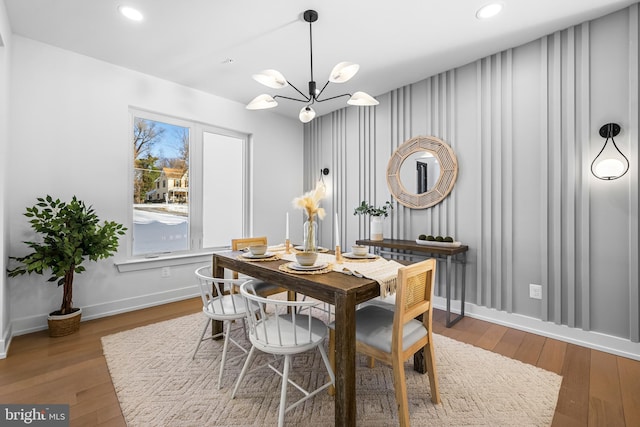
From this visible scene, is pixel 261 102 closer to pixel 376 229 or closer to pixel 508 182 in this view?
pixel 376 229

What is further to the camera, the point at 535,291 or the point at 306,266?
the point at 535,291

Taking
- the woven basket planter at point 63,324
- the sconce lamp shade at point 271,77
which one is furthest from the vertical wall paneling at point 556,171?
the woven basket planter at point 63,324

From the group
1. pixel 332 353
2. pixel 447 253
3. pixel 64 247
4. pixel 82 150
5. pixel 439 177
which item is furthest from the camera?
pixel 439 177

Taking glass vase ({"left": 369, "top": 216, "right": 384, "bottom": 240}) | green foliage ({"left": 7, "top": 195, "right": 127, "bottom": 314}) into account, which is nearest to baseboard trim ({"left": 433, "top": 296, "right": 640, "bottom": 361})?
glass vase ({"left": 369, "top": 216, "right": 384, "bottom": 240})

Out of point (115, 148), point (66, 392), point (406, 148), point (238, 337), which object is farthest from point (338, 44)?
point (66, 392)

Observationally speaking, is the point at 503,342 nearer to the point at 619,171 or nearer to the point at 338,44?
the point at 619,171

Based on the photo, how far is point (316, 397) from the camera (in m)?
1.80

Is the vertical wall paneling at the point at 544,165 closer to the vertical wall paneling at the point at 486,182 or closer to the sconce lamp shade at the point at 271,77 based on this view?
the vertical wall paneling at the point at 486,182

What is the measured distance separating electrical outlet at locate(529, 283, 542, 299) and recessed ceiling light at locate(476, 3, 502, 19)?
2370mm

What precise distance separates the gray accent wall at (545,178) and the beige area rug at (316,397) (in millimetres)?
902

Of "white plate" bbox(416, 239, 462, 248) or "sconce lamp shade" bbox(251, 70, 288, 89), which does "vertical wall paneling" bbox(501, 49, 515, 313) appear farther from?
"sconce lamp shade" bbox(251, 70, 288, 89)

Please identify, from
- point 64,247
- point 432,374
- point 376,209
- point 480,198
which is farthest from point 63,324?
point 480,198

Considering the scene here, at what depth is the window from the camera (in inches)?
138

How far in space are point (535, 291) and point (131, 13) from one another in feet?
13.9
